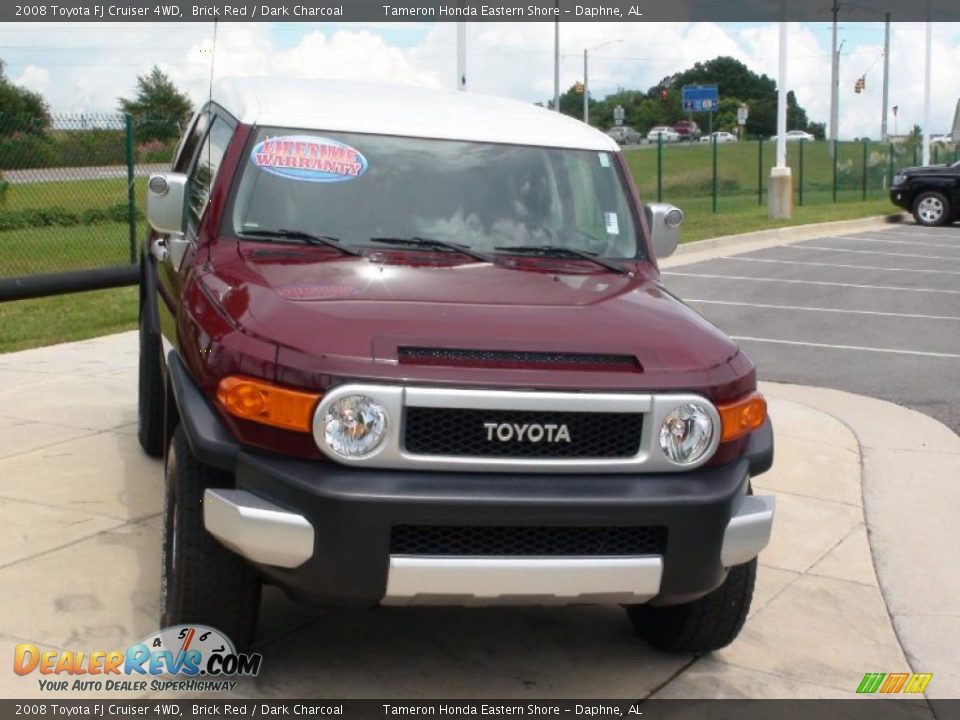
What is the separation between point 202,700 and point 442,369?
1.33 m

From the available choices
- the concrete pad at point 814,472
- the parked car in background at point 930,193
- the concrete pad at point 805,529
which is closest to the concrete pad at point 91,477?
the concrete pad at point 805,529

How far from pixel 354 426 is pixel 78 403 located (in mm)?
4966

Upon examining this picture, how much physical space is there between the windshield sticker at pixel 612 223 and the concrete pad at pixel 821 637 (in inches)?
63.9

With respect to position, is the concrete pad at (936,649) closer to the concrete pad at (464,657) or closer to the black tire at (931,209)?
the concrete pad at (464,657)

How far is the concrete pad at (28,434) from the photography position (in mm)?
6949

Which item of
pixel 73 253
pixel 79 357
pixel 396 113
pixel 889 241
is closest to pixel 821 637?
pixel 396 113

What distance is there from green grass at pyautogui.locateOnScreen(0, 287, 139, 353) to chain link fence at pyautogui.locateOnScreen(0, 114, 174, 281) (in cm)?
113

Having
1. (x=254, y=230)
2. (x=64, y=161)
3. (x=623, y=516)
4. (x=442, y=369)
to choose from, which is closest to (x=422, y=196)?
(x=254, y=230)

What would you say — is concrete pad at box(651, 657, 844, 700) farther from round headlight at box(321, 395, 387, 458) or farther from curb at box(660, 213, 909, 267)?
curb at box(660, 213, 909, 267)

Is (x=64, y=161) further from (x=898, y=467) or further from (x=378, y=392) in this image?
(x=378, y=392)

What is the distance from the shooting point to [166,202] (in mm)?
4941

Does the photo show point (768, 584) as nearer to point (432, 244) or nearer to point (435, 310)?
point (432, 244)

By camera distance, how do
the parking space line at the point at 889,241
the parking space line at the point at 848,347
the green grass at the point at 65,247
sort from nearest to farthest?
1. the parking space line at the point at 848,347
2. the green grass at the point at 65,247
3. the parking space line at the point at 889,241

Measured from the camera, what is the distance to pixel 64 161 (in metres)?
15.0
